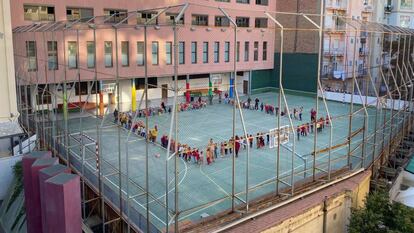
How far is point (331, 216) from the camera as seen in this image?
47.3ft

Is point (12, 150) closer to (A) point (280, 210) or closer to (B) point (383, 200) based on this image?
(A) point (280, 210)

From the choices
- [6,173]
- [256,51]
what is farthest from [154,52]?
Result: [6,173]

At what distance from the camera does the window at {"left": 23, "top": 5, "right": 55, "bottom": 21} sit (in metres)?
27.5

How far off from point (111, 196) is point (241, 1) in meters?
31.0

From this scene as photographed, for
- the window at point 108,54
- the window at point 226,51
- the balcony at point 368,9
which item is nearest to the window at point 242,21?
the window at point 226,51

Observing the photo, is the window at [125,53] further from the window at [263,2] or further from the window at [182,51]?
the window at [263,2]

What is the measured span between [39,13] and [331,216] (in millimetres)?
23427

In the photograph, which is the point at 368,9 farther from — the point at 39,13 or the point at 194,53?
the point at 39,13

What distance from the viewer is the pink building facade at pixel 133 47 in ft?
86.5

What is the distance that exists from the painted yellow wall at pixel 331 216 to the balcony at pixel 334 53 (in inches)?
1161

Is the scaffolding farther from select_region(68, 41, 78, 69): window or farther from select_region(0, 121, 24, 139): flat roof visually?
select_region(0, 121, 24, 139): flat roof

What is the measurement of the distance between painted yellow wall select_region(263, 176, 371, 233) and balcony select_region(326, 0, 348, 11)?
31.0 m

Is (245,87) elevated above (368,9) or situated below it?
below

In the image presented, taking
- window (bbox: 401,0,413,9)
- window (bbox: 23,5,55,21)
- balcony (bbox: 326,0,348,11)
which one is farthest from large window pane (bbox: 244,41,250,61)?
window (bbox: 401,0,413,9)
